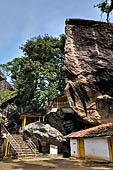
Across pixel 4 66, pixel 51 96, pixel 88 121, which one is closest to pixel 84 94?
pixel 88 121

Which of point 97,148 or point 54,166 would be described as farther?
point 97,148

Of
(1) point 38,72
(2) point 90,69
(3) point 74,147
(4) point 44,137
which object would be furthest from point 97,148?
(1) point 38,72

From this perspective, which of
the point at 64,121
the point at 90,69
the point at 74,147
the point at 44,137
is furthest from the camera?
the point at 64,121

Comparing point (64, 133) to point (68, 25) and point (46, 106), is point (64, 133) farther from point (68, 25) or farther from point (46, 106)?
point (68, 25)

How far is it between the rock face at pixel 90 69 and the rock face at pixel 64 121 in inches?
103

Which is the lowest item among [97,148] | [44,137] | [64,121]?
[97,148]

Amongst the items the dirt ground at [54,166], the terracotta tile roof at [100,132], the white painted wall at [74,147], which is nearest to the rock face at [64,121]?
the white painted wall at [74,147]

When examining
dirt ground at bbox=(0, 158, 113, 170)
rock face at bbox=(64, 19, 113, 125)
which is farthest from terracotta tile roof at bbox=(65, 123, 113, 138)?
rock face at bbox=(64, 19, 113, 125)

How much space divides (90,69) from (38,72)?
31.3 ft

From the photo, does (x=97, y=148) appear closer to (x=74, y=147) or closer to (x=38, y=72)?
(x=74, y=147)

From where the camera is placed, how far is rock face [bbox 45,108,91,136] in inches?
734

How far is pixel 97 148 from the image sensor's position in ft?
39.0

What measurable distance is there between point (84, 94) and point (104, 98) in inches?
102

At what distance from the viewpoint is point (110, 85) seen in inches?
701
